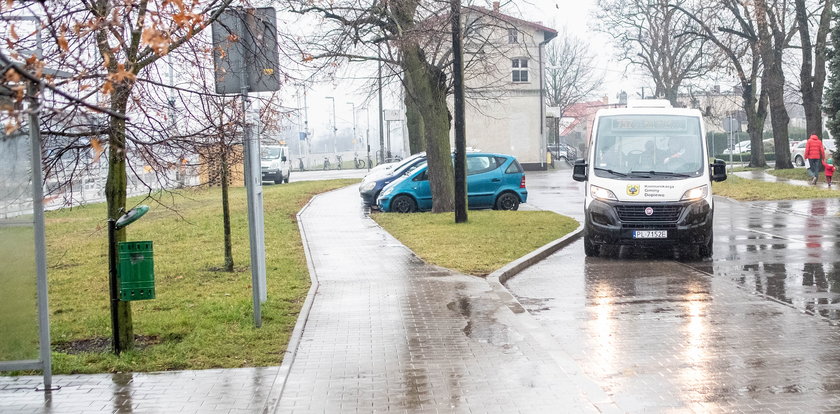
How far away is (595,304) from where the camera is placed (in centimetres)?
1098

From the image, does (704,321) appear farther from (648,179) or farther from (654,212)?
(648,179)

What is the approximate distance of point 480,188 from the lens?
81.9 ft

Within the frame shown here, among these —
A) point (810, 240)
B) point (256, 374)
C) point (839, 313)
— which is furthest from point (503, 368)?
point (810, 240)

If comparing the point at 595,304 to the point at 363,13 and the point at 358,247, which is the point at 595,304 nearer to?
the point at 358,247

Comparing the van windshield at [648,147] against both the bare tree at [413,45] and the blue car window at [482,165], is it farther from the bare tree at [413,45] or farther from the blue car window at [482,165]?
the blue car window at [482,165]

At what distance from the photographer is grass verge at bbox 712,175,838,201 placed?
90.4 ft

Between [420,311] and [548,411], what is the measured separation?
3.98 metres

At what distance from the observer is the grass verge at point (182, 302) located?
8141 millimetres

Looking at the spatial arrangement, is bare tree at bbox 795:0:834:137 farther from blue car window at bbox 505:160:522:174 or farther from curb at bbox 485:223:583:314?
curb at bbox 485:223:583:314

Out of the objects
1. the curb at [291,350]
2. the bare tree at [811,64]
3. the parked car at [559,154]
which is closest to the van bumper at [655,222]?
the curb at [291,350]

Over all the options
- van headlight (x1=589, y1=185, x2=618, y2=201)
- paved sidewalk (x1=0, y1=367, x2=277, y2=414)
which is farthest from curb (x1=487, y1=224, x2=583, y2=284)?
paved sidewalk (x1=0, y1=367, x2=277, y2=414)

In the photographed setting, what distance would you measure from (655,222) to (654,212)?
0.51 ft

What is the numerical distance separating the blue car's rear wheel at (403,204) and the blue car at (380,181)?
150cm

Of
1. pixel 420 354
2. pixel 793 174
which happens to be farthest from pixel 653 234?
pixel 793 174
